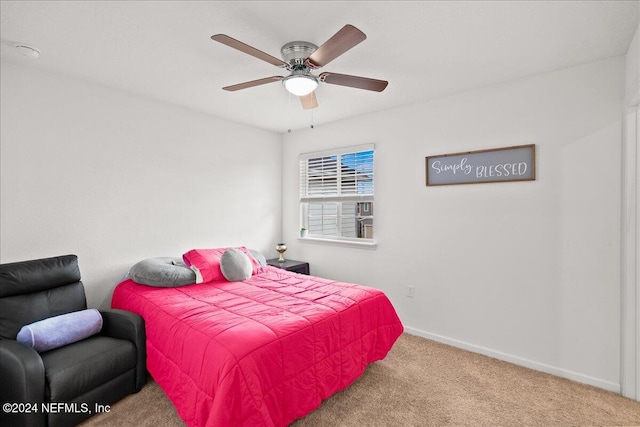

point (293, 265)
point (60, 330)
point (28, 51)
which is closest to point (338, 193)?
point (293, 265)

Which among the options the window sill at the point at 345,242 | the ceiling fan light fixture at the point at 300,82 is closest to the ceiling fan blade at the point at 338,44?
the ceiling fan light fixture at the point at 300,82

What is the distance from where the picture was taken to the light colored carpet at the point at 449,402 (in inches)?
79.8

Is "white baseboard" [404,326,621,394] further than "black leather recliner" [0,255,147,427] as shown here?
Yes

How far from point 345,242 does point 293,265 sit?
2.52 feet

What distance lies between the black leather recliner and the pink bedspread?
0.17m

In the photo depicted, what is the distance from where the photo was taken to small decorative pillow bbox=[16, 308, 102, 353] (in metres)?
2.01

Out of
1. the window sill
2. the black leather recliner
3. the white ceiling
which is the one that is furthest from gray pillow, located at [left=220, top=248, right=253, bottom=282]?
the white ceiling

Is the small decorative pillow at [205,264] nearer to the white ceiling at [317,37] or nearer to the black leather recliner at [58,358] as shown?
the black leather recliner at [58,358]

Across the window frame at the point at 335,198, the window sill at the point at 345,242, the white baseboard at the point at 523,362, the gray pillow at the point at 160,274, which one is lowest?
the white baseboard at the point at 523,362

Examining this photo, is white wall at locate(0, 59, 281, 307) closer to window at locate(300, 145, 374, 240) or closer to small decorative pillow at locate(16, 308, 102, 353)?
small decorative pillow at locate(16, 308, 102, 353)

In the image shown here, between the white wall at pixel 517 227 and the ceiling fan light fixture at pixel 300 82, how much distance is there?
1629 mm

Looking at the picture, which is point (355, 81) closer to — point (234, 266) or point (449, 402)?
point (234, 266)

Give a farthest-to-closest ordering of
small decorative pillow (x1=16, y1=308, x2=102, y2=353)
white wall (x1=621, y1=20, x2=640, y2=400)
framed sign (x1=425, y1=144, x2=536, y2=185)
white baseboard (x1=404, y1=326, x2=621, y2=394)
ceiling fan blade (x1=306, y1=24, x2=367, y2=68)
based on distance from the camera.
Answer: framed sign (x1=425, y1=144, x2=536, y2=185)
white baseboard (x1=404, y1=326, x2=621, y2=394)
white wall (x1=621, y1=20, x2=640, y2=400)
small decorative pillow (x1=16, y1=308, x2=102, y2=353)
ceiling fan blade (x1=306, y1=24, x2=367, y2=68)

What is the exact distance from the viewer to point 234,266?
3158mm
